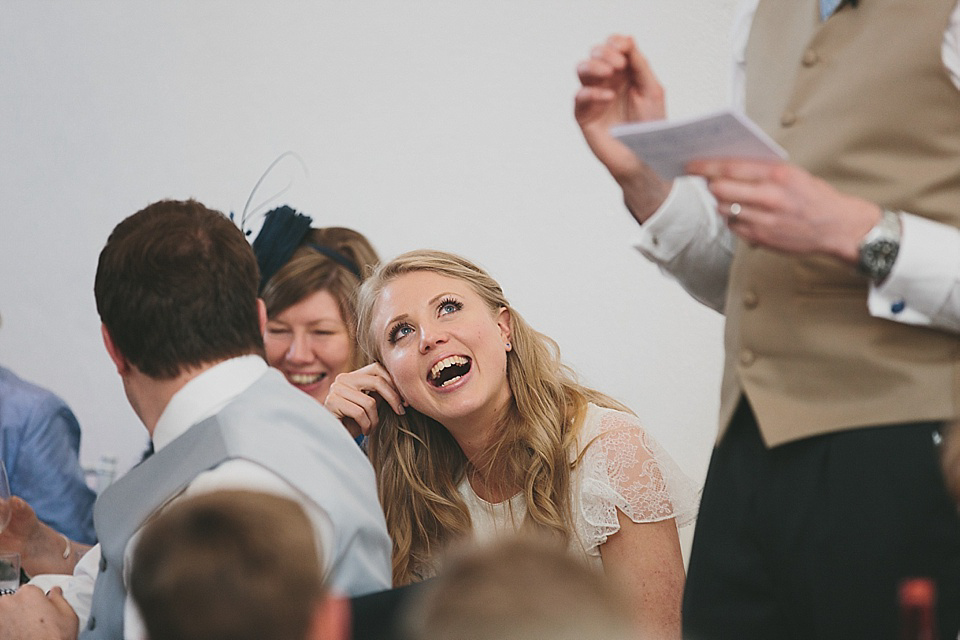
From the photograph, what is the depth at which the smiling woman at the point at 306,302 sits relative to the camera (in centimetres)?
323

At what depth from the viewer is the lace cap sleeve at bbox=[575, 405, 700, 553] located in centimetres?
217

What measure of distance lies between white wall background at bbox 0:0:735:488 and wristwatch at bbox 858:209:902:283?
2.18 metres

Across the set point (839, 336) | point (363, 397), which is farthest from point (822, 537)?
A: point (363, 397)

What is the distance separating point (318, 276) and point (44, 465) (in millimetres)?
860

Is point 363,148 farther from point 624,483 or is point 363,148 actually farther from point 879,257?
point 879,257

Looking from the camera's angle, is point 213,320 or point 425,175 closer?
point 213,320

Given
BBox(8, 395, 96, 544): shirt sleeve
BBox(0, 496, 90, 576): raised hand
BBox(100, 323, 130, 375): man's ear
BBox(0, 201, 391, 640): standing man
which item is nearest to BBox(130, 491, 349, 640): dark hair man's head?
BBox(0, 201, 391, 640): standing man

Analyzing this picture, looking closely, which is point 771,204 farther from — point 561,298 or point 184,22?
point 184,22

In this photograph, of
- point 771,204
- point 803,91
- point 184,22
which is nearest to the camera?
point 771,204

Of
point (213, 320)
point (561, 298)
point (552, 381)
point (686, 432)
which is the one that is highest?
point (213, 320)

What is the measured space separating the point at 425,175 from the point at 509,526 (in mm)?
1669

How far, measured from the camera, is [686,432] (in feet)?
11.3

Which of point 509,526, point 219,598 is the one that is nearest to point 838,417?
point 219,598

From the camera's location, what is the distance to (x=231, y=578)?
2.80 feet
